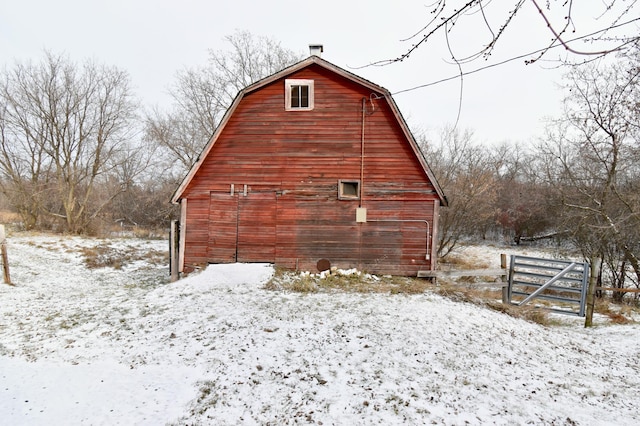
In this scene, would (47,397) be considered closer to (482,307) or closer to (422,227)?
(482,307)

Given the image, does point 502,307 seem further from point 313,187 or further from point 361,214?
point 313,187

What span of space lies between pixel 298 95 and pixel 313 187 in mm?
3018

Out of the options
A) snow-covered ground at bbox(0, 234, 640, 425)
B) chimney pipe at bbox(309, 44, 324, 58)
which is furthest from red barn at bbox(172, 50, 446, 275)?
snow-covered ground at bbox(0, 234, 640, 425)

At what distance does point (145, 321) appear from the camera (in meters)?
7.01

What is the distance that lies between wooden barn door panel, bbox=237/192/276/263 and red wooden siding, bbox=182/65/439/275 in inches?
1.3

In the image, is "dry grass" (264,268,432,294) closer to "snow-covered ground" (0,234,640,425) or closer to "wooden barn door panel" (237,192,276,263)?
"snow-covered ground" (0,234,640,425)

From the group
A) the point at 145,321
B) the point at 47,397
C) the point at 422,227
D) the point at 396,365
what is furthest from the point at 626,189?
the point at 47,397

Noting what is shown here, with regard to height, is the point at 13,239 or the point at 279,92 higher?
the point at 279,92

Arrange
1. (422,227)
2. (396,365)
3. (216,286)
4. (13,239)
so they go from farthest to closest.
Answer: (13,239) → (422,227) → (216,286) → (396,365)

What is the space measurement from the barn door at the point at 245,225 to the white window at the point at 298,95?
292 cm

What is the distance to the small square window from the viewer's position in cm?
1091

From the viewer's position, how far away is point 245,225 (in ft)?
36.1

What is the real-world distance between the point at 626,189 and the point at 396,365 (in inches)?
674

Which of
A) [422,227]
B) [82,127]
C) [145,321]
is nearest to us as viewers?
[145,321]
